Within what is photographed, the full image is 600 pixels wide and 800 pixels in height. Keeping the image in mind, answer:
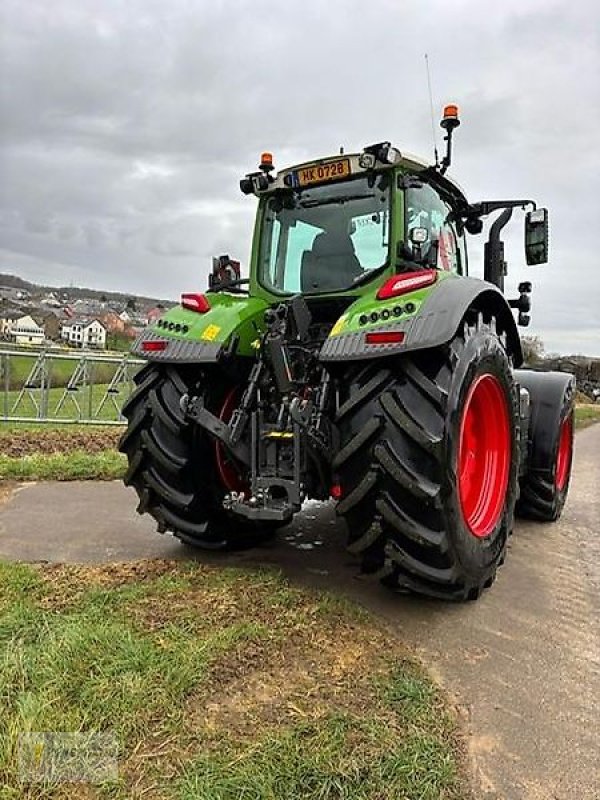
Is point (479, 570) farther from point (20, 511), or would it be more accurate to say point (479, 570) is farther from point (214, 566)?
point (20, 511)

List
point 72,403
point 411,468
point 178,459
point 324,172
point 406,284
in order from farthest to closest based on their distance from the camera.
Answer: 1. point 72,403
2. point 324,172
3. point 178,459
4. point 406,284
5. point 411,468

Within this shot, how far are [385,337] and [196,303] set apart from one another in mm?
1381

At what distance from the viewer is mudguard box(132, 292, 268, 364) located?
348 centimetres

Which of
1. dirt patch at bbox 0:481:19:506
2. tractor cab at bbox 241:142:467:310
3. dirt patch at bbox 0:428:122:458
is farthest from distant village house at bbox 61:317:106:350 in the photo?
tractor cab at bbox 241:142:467:310

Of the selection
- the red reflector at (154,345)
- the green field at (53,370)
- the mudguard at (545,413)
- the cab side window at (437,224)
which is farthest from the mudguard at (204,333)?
the green field at (53,370)

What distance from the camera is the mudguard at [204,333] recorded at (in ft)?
11.4

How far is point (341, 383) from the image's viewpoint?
125 inches

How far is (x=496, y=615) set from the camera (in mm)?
3262

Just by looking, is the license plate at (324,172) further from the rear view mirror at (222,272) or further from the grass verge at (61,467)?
the grass verge at (61,467)

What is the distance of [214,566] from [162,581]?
426mm

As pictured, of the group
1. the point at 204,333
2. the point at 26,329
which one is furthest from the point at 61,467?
the point at 26,329

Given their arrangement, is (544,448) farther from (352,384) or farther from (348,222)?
(352,384)

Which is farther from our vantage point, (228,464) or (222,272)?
(222,272)

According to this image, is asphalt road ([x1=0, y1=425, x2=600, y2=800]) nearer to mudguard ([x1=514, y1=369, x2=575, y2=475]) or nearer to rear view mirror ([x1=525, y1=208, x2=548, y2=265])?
mudguard ([x1=514, y1=369, x2=575, y2=475])
